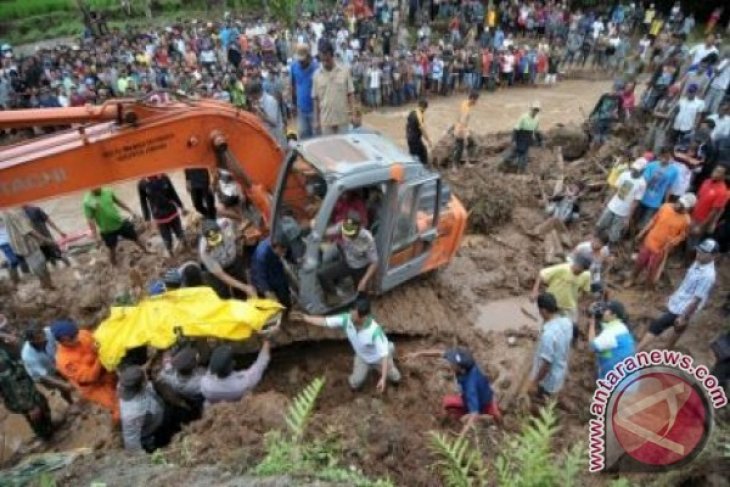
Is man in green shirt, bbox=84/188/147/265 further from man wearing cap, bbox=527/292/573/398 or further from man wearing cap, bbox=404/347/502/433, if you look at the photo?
man wearing cap, bbox=527/292/573/398

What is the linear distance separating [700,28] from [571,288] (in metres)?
19.0

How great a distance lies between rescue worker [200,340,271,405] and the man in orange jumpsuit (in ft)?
3.25

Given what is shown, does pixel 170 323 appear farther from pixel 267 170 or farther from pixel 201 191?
pixel 201 191

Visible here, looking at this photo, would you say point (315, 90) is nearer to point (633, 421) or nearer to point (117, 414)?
point (117, 414)

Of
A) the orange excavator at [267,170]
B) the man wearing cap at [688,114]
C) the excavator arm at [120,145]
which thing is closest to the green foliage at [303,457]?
the orange excavator at [267,170]

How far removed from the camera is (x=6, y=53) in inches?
640

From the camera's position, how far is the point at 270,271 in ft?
18.0

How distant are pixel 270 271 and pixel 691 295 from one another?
14.7 feet

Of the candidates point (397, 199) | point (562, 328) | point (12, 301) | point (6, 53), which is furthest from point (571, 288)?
point (6, 53)

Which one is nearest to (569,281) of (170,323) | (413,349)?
(413,349)

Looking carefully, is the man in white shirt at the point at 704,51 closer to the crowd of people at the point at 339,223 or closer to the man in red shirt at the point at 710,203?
the crowd of people at the point at 339,223

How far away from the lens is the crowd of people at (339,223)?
16.1ft

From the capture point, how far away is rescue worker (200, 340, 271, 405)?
4477mm

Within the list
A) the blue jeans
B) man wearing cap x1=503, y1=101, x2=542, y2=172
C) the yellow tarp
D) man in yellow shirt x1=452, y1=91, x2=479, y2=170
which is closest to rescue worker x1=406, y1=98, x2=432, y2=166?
man in yellow shirt x1=452, y1=91, x2=479, y2=170
